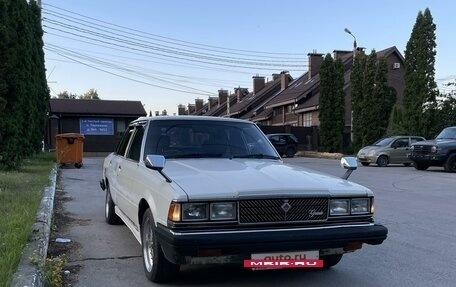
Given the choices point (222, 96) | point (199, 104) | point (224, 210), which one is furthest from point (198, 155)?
point (199, 104)

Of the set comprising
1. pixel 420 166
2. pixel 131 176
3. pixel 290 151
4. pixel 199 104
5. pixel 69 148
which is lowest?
pixel 420 166

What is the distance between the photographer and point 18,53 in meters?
16.1

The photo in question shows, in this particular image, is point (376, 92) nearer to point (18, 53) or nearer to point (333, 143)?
point (333, 143)

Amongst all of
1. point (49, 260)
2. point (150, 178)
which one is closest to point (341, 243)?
point (150, 178)

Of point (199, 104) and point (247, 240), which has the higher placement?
point (199, 104)

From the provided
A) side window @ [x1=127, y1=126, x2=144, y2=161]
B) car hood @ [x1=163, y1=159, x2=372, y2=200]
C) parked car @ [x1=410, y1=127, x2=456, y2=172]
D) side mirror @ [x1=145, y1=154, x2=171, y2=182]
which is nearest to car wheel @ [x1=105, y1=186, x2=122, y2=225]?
side window @ [x1=127, y1=126, x2=144, y2=161]

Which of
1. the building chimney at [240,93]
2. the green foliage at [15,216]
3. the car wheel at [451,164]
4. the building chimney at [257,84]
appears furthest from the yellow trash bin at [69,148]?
the building chimney at [240,93]

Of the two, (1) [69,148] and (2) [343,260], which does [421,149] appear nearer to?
(1) [69,148]

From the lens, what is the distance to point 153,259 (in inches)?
196

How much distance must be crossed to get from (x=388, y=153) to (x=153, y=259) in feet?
70.8

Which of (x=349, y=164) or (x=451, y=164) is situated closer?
(x=349, y=164)

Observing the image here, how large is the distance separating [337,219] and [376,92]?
3123cm

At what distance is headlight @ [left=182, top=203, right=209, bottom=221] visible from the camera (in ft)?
14.3

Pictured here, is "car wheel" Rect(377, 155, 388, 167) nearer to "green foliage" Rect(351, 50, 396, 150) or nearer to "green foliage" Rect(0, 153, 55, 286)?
"green foliage" Rect(351, 50, 396, 150)
